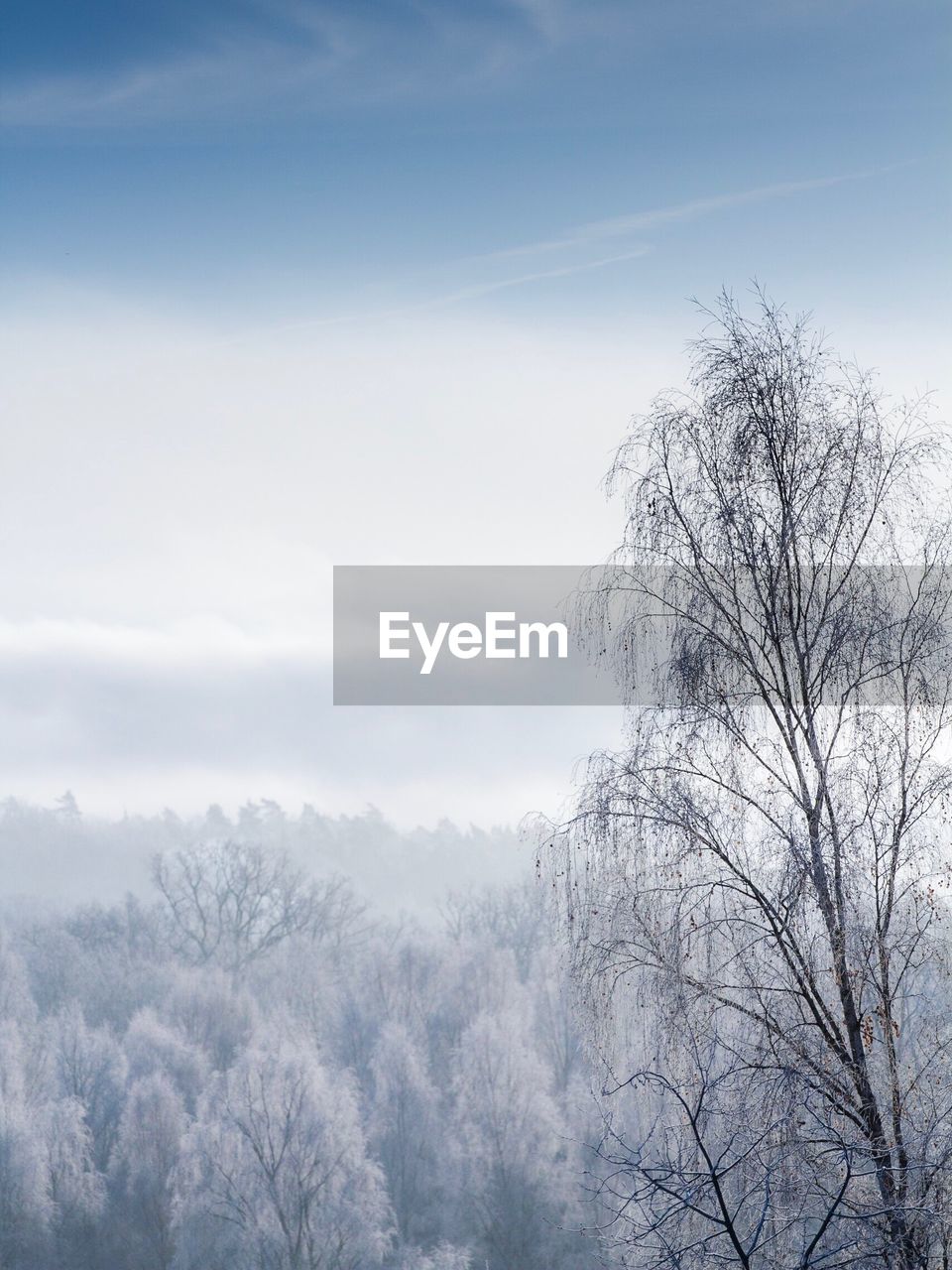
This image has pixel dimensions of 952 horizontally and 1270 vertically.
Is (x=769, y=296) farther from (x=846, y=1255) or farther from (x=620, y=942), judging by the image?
(x=846, y=1255)

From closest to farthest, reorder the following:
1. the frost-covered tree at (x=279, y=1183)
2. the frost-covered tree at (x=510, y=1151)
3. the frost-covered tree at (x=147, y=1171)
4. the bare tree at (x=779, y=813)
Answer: the bare tree at (x=779, y=813), the frost-covered tree at (x=279, y=1183), the frost-covered tree at (x=510, y=1151), the frost-covered tree at (x=147, y=1171)

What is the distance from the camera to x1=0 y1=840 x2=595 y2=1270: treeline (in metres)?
22.9

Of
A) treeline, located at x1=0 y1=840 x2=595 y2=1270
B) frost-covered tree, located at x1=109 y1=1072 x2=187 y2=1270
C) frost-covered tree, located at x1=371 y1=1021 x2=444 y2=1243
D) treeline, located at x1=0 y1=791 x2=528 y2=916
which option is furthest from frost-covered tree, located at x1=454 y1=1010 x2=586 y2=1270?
treeline, located at x1=0 y1=791 x2=528 y2=916

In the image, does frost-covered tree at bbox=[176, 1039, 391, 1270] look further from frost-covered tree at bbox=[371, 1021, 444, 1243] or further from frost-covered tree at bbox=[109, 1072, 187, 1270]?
frost-covered tree at bbox=[371, 1021, 444, 1243]

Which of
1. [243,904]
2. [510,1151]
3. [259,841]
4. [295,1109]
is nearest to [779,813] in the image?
[510,1151]

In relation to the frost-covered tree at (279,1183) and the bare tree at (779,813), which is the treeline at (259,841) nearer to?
the frost-covered tree at (279,1183)

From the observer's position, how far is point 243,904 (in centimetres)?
4069

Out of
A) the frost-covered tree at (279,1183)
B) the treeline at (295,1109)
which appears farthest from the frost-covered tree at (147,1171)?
the frost-covered tree at (279,1183)

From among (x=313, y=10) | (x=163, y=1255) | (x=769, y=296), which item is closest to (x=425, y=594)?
(x=313, y=10)

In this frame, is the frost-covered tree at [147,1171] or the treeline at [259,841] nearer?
the frost-covered tree at [147,1171]

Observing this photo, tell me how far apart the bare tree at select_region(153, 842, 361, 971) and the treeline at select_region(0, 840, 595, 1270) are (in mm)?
3866

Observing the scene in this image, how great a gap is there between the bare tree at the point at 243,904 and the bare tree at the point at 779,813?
33717 mm

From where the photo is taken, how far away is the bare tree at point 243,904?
3922 centimetres

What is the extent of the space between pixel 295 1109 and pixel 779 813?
822 inches
